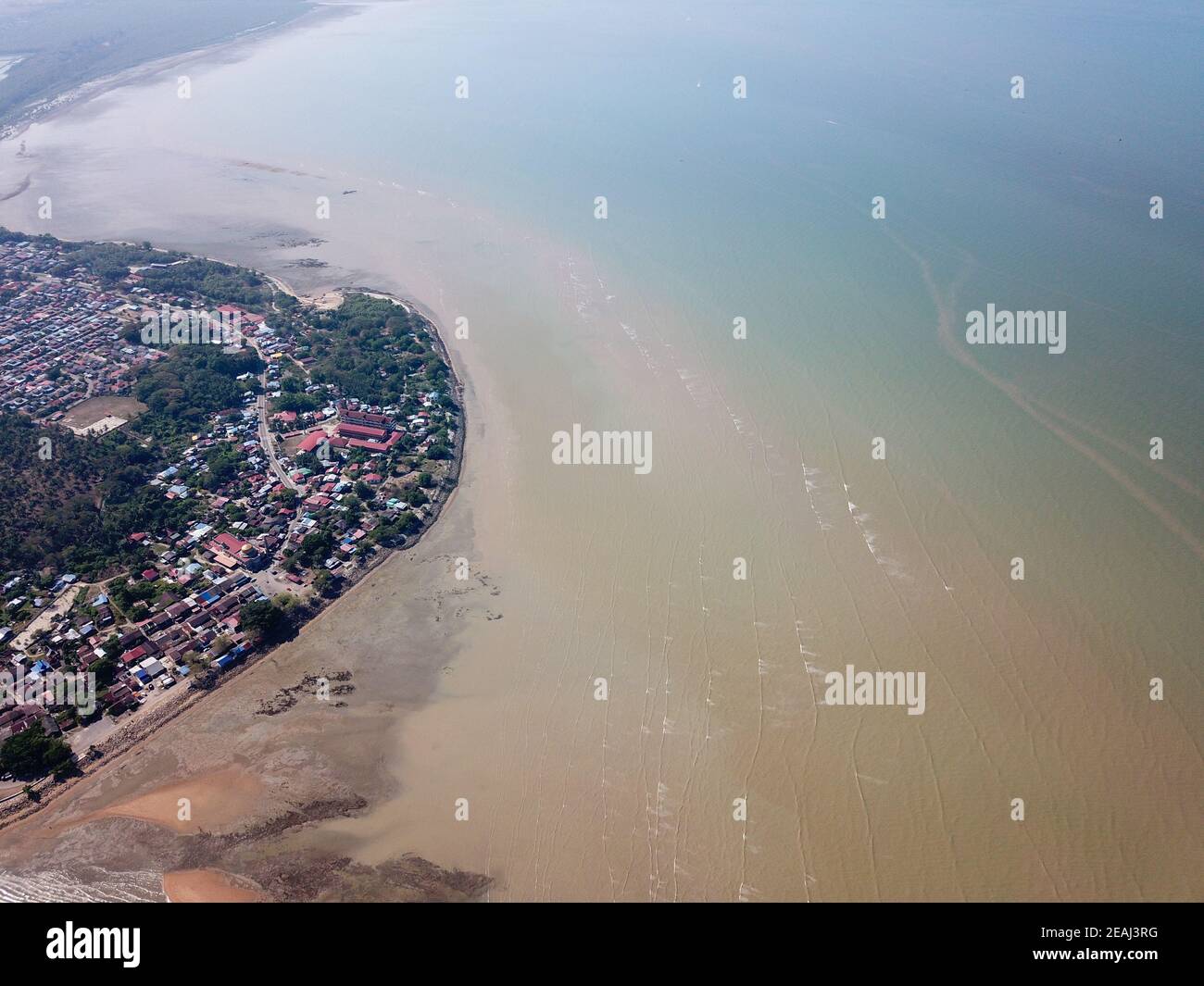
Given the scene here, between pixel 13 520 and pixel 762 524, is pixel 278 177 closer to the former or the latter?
pixel 13 520

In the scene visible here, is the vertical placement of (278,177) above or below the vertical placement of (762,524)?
above

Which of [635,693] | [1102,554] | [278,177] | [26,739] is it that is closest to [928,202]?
[1102,554]

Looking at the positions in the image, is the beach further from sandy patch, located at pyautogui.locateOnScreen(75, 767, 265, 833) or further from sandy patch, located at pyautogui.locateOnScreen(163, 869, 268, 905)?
sandy patch, located at pyautogui.locateOnScreen(163, 869, 268, 905)

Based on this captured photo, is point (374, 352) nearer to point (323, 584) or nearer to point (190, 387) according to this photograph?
point (190, 387)

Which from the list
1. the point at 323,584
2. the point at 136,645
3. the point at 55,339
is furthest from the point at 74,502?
the point at 55,339
